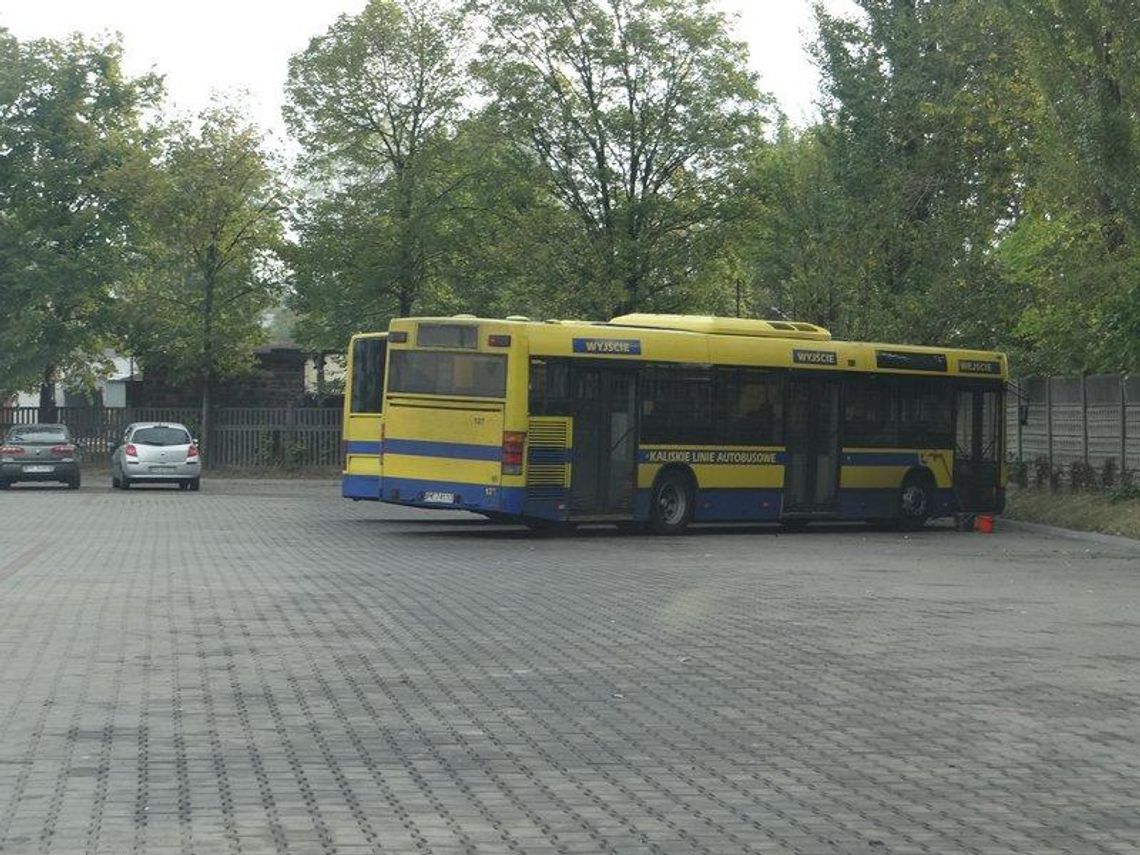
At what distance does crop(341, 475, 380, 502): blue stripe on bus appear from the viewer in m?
29.7

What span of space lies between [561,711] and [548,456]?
17440 millimetres

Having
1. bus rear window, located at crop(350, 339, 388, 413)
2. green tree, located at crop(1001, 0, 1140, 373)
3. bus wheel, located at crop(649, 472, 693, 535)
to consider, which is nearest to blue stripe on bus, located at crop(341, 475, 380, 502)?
bus rear window, located at crop(350, 339, 388, 413)

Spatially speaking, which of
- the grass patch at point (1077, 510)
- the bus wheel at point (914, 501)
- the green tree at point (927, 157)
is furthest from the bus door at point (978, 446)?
the green tree at point (927, 157)

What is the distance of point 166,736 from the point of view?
9.41 meters

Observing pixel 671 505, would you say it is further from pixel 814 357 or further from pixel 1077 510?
pixel 1077 510

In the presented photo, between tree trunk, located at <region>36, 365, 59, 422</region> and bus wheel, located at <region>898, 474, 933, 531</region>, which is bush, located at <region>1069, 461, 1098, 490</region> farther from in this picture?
tree trunk, located at <region>36, 365, 59, 422</region>

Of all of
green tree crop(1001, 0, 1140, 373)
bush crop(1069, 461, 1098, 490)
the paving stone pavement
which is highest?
green tree crop(1001, 0, 1140, 373)

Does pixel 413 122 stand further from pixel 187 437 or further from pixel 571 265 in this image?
pixel 187 437

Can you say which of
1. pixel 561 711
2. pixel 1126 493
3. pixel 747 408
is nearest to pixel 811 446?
pixel 747 408

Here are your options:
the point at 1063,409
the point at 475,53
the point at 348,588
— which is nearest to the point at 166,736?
the point at 348,588

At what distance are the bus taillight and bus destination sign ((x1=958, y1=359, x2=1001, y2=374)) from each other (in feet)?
32.2

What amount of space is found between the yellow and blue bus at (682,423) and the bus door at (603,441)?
0.03m

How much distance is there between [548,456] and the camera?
27797mm

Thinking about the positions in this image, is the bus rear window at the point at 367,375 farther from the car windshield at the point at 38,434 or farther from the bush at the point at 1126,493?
the car windshield at the point at 38,434
